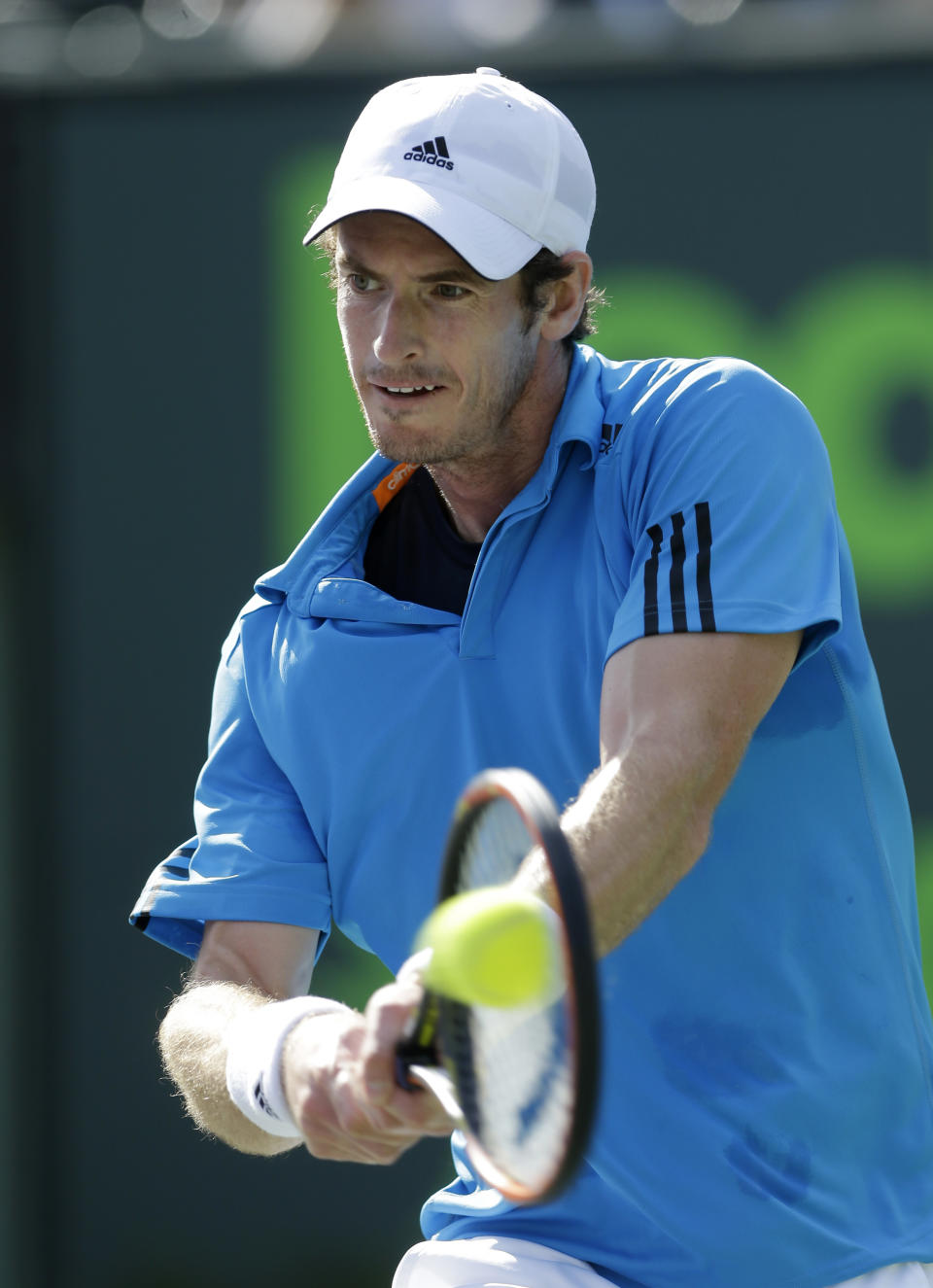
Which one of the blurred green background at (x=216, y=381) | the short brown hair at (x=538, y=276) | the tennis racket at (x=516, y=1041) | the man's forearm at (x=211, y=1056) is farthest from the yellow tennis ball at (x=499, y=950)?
the blurred green background at (x=216, y=381)

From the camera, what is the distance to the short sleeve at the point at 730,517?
203cm

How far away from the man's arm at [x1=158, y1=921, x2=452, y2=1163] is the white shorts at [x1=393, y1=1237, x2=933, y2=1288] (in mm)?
241

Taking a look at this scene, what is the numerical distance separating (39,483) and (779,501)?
290cm

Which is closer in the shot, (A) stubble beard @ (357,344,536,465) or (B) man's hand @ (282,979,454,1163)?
(B) man's hand @ (282,979,454,1163)

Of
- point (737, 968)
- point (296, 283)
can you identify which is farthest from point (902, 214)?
point (737, 968)

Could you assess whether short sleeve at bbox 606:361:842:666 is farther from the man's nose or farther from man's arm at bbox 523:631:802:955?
the man's nose

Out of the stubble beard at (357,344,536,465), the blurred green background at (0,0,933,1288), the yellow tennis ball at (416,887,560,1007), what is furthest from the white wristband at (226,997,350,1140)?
the blurred green background at (0,0,933,1288)

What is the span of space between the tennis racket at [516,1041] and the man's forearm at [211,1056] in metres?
0.52

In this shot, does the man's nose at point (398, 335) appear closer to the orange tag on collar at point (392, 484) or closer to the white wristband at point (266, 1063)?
the orange tag on collar at point (392, 484)

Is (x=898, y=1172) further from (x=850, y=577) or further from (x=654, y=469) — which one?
(x=654, y=469)

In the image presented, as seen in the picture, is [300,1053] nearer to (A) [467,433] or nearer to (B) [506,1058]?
(B) [506,1058]

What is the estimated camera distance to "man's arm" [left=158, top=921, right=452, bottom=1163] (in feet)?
5.82

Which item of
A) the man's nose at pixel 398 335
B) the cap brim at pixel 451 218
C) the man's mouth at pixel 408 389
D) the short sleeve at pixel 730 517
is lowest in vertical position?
the short sleeve at pixel 730 517

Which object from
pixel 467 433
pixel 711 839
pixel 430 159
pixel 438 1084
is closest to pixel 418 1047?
pixel 438 1084
